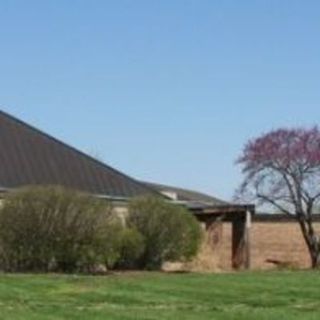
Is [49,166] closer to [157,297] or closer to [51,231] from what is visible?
[51,231]

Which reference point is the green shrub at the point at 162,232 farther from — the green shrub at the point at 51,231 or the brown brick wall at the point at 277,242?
the brown brick wall at the point at 277,242

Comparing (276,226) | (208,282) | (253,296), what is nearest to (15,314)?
(253,296)

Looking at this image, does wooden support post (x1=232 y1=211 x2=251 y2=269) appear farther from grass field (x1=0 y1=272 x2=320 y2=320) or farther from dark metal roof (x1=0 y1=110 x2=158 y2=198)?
grass field (x1=0 y1=272 x2=320 y2=320)

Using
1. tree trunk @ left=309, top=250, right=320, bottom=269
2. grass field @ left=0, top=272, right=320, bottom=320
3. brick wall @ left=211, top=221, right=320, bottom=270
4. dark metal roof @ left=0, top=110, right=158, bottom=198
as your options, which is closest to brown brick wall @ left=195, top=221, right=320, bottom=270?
brick wall @ left=211, top=221, right=320, bottom=270

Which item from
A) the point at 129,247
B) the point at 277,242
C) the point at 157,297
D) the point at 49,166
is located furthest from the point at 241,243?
the point at 157,297

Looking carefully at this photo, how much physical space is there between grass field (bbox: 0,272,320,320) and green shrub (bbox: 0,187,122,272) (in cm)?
156

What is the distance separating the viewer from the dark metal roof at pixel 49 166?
99.6ft

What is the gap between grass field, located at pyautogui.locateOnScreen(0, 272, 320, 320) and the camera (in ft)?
52.1

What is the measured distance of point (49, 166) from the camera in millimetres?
32031

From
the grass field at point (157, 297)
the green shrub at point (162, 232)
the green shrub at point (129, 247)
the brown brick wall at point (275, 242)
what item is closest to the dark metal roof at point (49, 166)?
the green shrub at point (162, 232)

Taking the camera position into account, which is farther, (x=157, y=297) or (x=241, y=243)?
(x=241, y=243)

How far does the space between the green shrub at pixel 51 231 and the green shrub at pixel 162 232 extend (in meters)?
3.34

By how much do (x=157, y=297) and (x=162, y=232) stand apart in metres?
10.4

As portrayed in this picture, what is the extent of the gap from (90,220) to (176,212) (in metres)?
4.27
